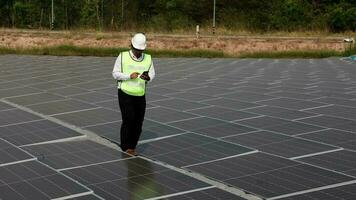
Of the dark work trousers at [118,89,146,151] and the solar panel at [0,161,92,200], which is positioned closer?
the solar panel at [0,161,92,200]

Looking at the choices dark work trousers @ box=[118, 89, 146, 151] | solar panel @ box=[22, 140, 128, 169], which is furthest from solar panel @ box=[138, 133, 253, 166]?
solar panel @ box=[22, 140, 128, 169]

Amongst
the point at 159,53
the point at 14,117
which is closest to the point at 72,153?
the point at 14,117

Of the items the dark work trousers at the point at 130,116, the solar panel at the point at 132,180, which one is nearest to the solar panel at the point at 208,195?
the solar panel at the point at 132,180

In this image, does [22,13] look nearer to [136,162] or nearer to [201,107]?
Answer: [201,107]

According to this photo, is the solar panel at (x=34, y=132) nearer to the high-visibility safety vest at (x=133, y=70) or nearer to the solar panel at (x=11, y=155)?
the solar panel at (x=11, y=155)

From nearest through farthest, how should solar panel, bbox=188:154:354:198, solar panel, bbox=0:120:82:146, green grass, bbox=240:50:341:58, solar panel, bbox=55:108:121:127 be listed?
solar panel, bbox=188:154:354:198
solar panel, bbox=0:120:82:146
solar panel, bbox=55:108:121:127
green grass, bbox=240:50:341:58

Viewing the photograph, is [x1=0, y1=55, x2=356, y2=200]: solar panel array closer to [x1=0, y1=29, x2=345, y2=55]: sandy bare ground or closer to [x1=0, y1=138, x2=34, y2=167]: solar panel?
[x1=0, y1=138, x2=34, y2=167]: solar panel

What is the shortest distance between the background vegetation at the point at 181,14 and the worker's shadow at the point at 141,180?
1673 inches

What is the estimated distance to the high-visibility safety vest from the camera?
7.76 metres

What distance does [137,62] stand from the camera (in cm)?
779

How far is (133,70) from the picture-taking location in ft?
25.5

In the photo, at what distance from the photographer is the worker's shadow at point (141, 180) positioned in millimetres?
6551

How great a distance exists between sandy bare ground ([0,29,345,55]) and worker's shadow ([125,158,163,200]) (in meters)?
30.7

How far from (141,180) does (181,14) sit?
172ft
